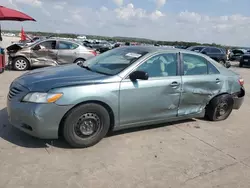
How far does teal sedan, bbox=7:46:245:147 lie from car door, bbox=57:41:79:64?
6.32m

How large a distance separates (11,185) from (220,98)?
4.01 metres

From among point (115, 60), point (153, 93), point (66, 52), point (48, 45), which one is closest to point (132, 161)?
point (153, 93)

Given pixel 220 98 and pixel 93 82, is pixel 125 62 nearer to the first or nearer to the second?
pixel 93 82

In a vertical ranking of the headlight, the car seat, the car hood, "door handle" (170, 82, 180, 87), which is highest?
the car seat

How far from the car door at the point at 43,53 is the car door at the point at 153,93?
289 inches

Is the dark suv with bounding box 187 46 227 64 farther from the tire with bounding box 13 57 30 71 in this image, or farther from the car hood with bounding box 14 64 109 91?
the car hood with bounding box 14 64 109 91

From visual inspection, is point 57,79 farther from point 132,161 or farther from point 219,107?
point 219,107

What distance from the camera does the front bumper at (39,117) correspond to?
317 cm

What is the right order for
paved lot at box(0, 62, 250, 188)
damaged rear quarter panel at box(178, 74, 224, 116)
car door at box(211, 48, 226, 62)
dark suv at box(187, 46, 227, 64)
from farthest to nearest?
1. car door at box(211, 48, 226, 62)
2. dark suv at box(187, 46, 227, 64)
3. damaged rear quarter panel at box(178, 74, 224, 116)
4. paved lot at box(0, 62, 250, 188)

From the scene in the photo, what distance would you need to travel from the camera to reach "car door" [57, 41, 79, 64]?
1048 centimetres

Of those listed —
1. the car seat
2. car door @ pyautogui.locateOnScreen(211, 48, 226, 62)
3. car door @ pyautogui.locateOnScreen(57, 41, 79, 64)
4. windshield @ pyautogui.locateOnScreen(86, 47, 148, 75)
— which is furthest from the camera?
car door @ pyautogui.locateOnScreen(211, 48, 226, 62)

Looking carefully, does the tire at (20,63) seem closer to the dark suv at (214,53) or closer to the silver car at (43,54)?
the silver car at (43,54)

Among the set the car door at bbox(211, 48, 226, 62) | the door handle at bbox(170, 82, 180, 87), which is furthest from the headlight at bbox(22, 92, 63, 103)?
the car door at bbox(211, 48, 226, 62)

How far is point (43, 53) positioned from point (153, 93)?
25.3 ft
